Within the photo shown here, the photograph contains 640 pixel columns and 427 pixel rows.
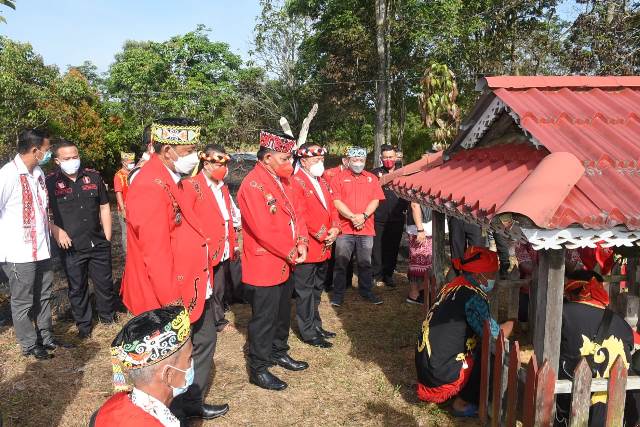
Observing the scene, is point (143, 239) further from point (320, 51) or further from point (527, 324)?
point (320, 51)

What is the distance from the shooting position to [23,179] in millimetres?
4746

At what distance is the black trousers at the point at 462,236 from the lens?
7098mm

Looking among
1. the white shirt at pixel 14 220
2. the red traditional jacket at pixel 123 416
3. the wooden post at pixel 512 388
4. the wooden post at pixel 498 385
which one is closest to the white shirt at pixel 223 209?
the white shirt at pixel 14 220

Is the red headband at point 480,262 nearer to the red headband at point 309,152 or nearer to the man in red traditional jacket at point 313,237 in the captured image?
the man in red traditional jacket at point 313,237

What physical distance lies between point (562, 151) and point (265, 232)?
2467 millimetres

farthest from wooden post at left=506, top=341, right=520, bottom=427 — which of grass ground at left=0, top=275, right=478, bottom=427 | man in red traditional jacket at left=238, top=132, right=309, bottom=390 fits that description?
man in red traditional jacket at left=238, top=132, right=309, bottom=390

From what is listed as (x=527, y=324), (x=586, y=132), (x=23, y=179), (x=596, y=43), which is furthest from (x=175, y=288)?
(x=596, y=43)

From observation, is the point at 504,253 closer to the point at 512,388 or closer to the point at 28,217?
the point at 512,388

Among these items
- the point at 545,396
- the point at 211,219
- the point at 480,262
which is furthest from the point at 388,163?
the point at 545,396

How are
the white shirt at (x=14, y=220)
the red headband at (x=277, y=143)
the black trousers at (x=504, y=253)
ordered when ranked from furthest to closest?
the black trousers at (x=504, y=253), the white shirt at (x=14, y=220), the red headband at (x=277, y=143)

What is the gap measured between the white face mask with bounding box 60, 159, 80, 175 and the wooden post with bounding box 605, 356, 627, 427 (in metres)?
5.39

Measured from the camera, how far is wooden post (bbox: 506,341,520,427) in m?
3.29

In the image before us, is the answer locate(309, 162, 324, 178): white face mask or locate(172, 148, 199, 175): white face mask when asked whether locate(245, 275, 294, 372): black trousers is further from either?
locate(309, 162, 324, 178): white face mask

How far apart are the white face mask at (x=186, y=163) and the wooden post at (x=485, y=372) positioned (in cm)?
249
